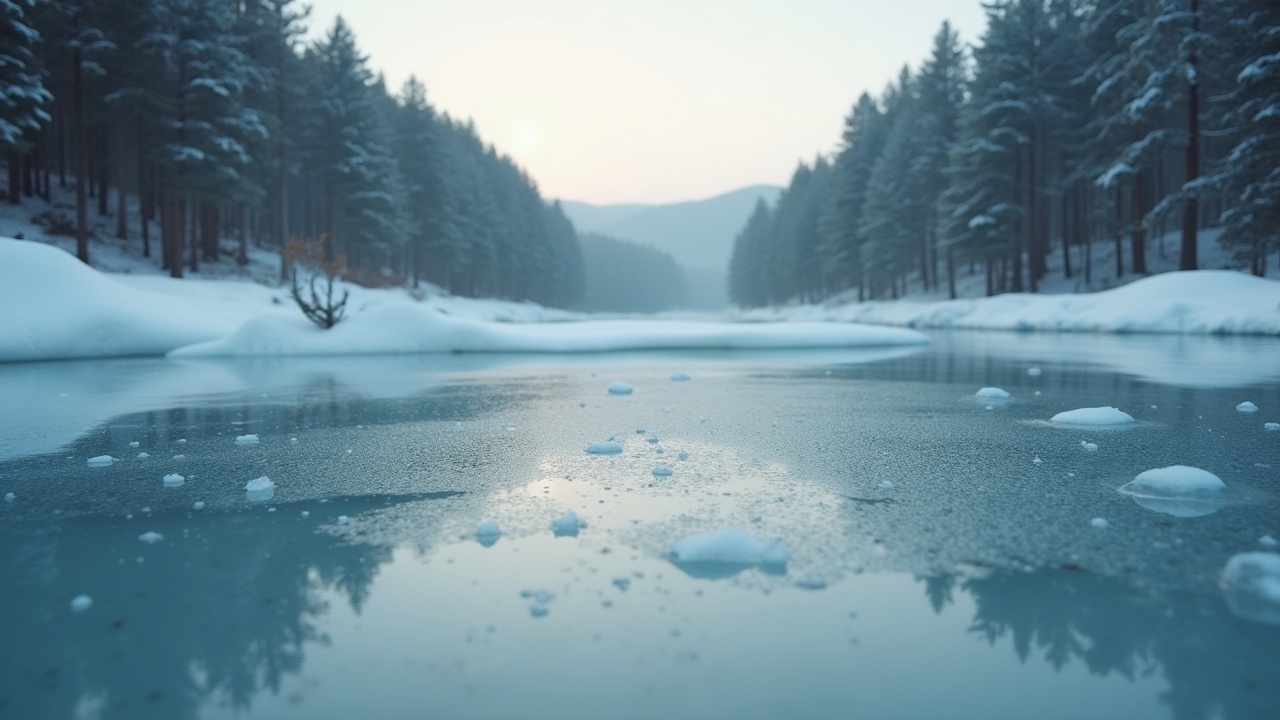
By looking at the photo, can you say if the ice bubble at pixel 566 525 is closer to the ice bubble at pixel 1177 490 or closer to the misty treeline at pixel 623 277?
the ice bubble at pixel 1177 490

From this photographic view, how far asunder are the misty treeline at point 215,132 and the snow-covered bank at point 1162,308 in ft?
64.2

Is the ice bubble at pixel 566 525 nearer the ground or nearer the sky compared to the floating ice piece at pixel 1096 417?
nearer the ground

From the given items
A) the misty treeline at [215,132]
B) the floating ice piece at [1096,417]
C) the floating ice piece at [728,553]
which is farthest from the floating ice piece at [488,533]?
the misty treeline at [215,132]

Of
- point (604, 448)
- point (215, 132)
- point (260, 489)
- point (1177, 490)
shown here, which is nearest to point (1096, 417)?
point (1177, 490)

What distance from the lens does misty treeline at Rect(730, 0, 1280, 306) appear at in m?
16.1

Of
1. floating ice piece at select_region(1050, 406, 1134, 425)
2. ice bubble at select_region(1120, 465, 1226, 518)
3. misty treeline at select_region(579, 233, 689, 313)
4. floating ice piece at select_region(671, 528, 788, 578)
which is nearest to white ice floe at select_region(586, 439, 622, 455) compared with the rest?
floating ice piece at select_region(671, 528, 788, 578)

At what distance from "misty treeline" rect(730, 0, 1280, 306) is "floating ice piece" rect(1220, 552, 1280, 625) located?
1850 centimetres

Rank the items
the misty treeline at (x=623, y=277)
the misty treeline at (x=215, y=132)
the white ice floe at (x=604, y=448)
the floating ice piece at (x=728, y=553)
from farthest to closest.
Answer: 1. the misty treeline at (x=623, y=277)
2. the misty treeline at (x=215, y=132)
3. the white ice floe at (x=604, y=448)
4. the floating ice piece at (x=728, y=553)

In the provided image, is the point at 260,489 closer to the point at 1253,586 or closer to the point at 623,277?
the point at 1253,586

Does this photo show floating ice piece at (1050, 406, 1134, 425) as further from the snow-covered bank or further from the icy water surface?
the snow-covered bank

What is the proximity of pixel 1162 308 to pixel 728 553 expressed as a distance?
1828cm

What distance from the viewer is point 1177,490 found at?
2.76 m

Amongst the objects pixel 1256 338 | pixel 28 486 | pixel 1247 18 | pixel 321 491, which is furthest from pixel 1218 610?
pixel 1247 18

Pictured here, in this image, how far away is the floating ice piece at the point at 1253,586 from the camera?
5.65 feet
